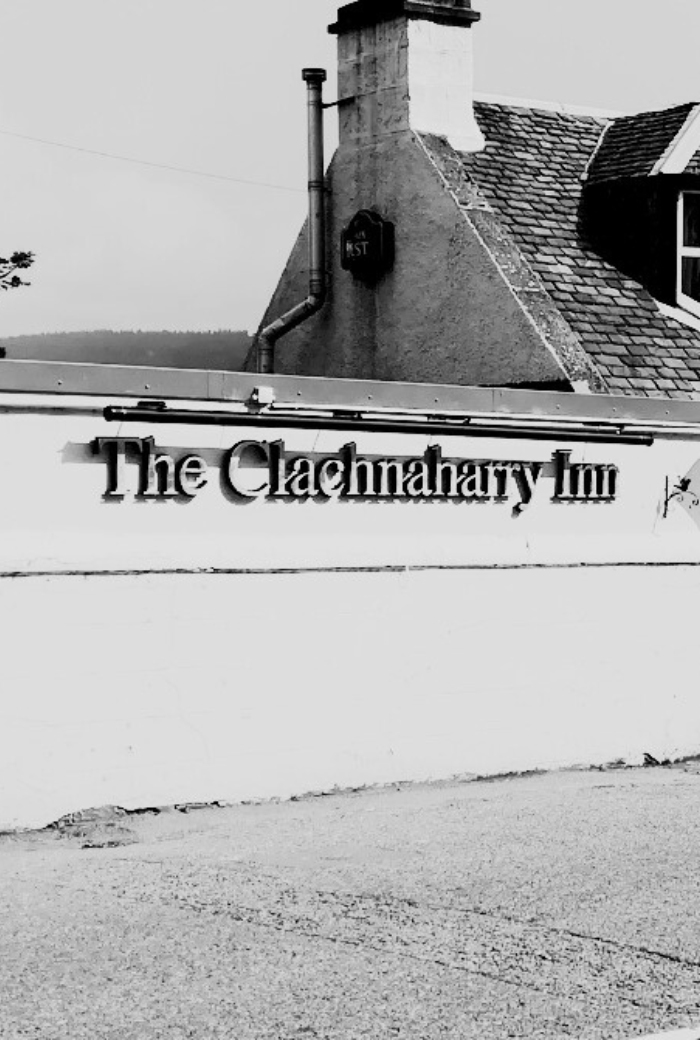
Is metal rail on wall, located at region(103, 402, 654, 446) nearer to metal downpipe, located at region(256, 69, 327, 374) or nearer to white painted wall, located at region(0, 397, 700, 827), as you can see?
white painted wall, located at region(0, 397, 700, 827)

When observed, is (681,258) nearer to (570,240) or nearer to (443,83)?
→ (570,240)

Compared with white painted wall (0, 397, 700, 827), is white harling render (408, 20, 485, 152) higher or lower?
higher

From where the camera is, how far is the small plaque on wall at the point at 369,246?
66.6ft

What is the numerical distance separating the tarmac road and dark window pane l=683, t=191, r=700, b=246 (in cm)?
955

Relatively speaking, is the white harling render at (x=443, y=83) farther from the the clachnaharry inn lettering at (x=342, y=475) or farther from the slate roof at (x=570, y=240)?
the the clachnaharry inn lettering at (x=342, y=475)

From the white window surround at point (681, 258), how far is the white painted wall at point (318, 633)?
5.00 meters

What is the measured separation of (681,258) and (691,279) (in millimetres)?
302

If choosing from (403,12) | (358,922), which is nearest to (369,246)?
(403,12)

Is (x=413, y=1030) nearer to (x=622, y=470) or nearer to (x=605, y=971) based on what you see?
(x=605, y=971)

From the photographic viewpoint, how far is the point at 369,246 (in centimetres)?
2038

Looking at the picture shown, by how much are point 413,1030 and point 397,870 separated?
10.4ft

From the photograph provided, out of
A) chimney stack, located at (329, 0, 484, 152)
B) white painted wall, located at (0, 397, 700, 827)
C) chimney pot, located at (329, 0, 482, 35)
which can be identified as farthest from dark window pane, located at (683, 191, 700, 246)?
white painted wall, located at (0, 397, 700, 827)

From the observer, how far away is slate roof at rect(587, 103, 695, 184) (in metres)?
20.6

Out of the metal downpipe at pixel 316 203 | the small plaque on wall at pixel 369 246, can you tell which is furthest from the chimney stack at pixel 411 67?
the small plaque on wall at pixel 369 246
